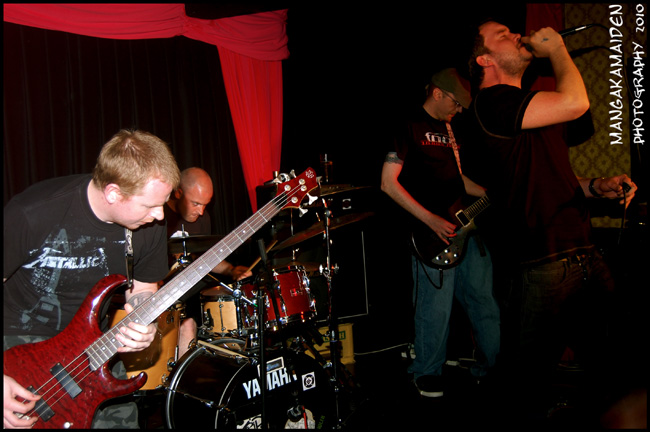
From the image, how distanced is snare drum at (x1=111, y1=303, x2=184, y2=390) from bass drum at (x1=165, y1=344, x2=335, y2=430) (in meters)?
0.34

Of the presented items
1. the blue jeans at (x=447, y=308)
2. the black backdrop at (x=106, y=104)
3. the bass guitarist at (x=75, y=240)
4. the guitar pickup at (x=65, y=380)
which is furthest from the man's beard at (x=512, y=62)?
the black backdrop at (x=106, y=104)

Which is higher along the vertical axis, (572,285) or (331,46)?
(331,46)

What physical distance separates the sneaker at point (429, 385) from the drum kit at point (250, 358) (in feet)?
2.29

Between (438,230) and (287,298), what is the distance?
4.65 feet

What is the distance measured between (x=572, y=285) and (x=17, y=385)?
2.58 meters

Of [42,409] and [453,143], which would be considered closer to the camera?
[42,409]

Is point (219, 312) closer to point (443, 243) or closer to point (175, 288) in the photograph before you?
point (175, 288)

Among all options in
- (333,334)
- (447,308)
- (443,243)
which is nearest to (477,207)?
(443,243)

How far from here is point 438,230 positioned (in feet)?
11.9

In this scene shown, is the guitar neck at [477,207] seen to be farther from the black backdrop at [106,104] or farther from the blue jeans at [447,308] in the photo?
the black backdrop at [106,104]

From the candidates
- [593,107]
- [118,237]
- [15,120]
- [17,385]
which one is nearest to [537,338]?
[118,237]

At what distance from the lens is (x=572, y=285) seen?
212cm

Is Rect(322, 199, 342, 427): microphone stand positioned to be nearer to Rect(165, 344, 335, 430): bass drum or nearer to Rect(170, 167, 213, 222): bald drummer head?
Rect(165, 344, 335, 430): bass drum

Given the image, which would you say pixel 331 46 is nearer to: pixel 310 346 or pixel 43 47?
pixel 43 47
